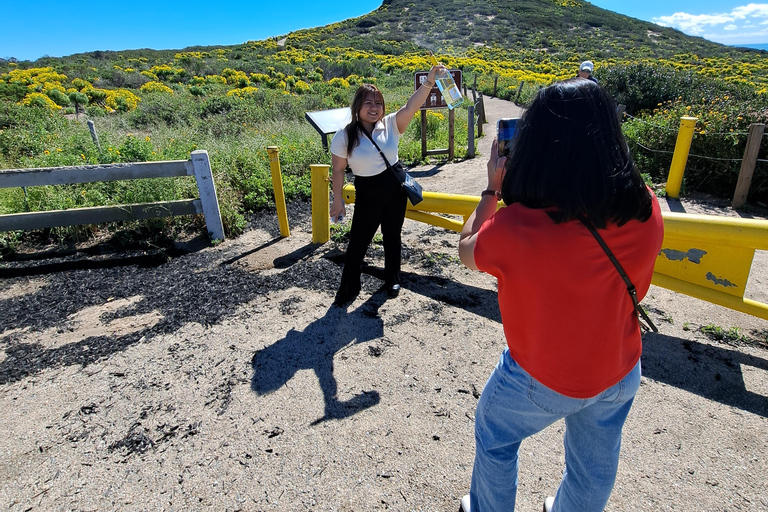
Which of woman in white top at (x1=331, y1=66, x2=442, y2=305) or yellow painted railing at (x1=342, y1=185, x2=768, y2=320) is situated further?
woman in white top at (x1=331, y1=66, x2=442, y2=305)

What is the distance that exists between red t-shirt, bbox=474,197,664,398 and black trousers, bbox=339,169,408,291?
2263 mm

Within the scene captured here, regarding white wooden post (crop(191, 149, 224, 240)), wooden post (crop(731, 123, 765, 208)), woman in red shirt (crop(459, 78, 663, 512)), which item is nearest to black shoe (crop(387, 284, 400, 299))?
white wooden post (crop(191, 149, 224, 240))

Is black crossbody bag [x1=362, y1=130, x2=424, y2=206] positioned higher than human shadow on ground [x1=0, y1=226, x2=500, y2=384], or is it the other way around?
black crossbody bag [x1=362, y1=130, x2=424, y2=206]

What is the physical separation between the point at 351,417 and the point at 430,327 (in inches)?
45.8

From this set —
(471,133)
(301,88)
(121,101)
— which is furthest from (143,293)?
(301,88)

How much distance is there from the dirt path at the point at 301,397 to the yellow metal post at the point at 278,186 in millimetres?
1099

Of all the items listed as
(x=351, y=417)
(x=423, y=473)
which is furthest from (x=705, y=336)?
(x=351, y=417)

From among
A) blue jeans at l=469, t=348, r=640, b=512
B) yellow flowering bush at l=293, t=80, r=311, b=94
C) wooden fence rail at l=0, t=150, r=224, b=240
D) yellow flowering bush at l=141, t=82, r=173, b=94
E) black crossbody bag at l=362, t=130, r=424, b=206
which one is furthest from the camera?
yellow flowering bush at l=293, t=80, r=311, b=94

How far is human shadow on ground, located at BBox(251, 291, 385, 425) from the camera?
111 inches

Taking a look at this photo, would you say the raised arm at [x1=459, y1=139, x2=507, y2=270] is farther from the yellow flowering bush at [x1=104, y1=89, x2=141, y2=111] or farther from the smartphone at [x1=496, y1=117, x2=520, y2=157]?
the yellow flowering bush at [x1=104, y1=89, x2=141, y2=111]

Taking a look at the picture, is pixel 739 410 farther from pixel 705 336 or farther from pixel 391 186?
pixel 391 186

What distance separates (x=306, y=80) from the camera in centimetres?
2923

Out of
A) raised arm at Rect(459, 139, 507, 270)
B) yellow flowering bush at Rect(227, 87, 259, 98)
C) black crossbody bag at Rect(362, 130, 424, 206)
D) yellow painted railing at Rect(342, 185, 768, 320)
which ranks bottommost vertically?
yellow painted railing at Rect(342, 185, 768, 320)

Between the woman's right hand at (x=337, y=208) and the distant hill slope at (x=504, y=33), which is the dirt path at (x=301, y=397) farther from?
the distant hill slope at (x=504, y=33)
